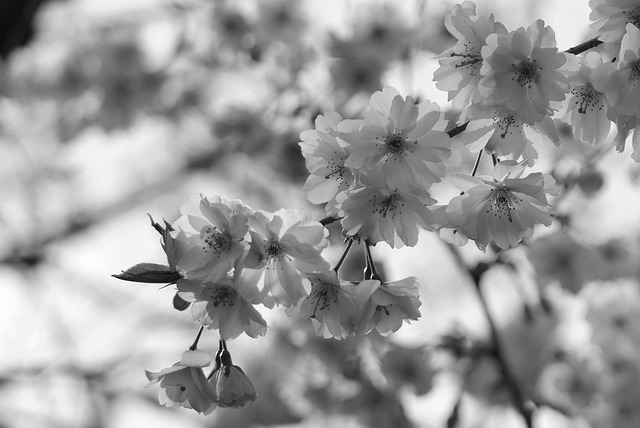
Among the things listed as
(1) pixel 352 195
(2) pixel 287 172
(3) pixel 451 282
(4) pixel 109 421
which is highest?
(3) pixel 451 282

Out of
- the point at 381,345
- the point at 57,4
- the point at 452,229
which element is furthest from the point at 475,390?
the point at 57,4

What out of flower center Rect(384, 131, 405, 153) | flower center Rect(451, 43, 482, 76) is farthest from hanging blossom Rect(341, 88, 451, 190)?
flower center Rect(451, 43, 482, 76)

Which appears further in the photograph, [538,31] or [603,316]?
[603,316]

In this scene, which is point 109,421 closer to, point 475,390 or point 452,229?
point 475,390

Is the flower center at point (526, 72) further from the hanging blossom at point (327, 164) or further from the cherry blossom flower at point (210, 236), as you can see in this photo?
the cherry blossom flower at point (210, 236)

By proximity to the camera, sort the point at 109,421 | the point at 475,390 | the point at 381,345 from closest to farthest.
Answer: the point at 381,345, the point at 475,390, the point at 109,421

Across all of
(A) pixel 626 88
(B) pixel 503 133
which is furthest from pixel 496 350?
(A) pixel 626 88

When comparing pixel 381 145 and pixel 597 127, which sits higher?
pixel 597 127
